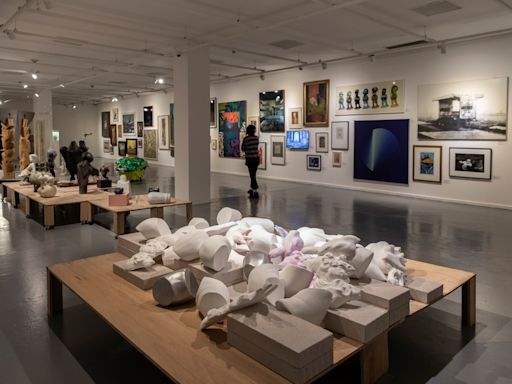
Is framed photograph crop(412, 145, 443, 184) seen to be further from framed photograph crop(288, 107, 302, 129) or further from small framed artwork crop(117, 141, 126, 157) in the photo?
small framed artwork crop(117, 141, 126, 157)

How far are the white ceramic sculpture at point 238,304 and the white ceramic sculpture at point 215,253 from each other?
0.45 m

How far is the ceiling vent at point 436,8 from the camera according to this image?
6.81 metres

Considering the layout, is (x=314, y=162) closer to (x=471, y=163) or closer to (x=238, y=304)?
(x=471, y=163)

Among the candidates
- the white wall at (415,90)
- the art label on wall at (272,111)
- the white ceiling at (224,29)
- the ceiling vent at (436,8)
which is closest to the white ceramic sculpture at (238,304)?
the white ceiling at (224,29)

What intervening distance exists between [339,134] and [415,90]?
2352mm

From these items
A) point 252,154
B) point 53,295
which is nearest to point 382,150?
point 252,154

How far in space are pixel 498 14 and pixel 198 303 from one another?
753 centimetres

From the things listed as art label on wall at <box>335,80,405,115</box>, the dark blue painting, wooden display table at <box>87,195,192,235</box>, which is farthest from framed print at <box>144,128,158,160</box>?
wooden display table at <box>87,195,192,235</box>

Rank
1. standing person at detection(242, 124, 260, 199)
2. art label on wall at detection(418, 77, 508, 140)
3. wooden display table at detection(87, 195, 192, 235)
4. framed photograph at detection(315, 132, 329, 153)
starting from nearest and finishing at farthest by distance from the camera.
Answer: wooden display table at detection(87, 195, 192, 235) → art label on wall at detection(418, 77, 508, 140) → standing person at detection(242, 124, 260, 199) → framed photograph at detection(315, 132, 329, 153)

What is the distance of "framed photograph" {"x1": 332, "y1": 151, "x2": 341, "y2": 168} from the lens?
1154cm

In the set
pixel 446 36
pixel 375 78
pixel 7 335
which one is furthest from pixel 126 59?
pixel 7 335

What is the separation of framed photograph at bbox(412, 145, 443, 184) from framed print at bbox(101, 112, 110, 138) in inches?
740

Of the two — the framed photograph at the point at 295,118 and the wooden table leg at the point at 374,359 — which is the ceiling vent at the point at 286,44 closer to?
the framed photograph at the point at 295,118

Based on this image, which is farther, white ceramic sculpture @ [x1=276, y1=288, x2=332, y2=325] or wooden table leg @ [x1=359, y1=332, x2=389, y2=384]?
wooden table leg @ [x1=359, y1=332, x2=389, y2=384]
